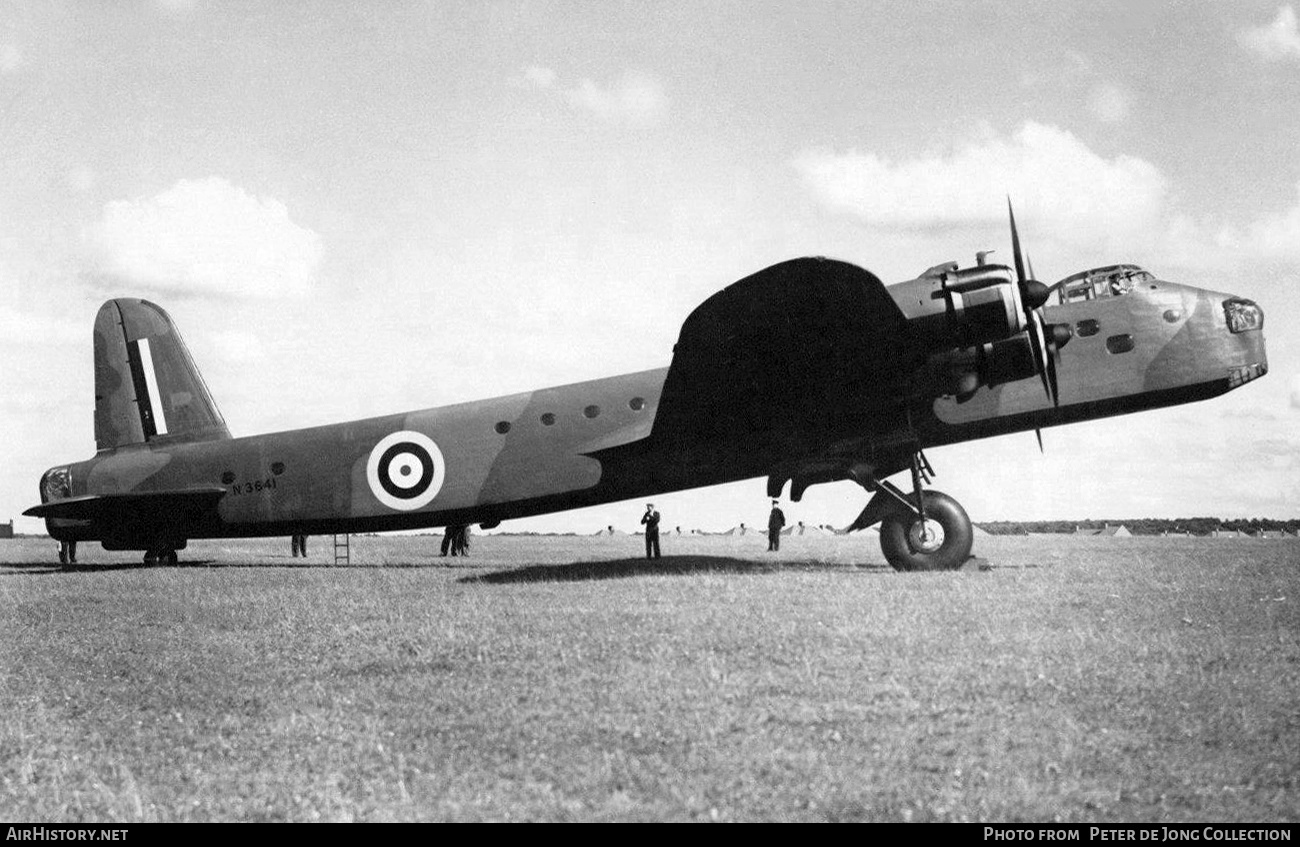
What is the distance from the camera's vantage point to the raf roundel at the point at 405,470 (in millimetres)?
15969

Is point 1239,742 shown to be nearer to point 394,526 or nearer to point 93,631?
point 93,631

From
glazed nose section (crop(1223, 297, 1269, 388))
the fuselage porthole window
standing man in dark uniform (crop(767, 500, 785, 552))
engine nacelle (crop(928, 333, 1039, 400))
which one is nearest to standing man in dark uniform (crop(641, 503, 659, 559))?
standing man in dark uniform (crop(767, 500, 785, 552))

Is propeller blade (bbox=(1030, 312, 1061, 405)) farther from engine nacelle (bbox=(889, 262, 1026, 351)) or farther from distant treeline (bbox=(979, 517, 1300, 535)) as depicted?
distant treeline (bbox=(979, 517, 1300, 535))

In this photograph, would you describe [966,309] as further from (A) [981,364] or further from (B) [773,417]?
(B) [773,417]

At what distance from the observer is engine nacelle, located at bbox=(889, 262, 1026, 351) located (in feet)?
39.4

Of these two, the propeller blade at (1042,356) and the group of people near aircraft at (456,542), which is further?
the group of people near aircraft at (456,542)

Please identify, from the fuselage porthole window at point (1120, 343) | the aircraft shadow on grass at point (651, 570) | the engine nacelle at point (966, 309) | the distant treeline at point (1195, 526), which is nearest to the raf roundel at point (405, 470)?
the aircraft shadow on grass at point (651, 570)

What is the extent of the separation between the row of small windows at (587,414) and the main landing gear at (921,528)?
13.2ft

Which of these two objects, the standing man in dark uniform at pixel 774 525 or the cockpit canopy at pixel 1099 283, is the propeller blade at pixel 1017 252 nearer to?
the cockpit canopy at pixel 1099 283

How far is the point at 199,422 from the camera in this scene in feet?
61.0

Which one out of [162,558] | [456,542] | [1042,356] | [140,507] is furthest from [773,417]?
[456,542]

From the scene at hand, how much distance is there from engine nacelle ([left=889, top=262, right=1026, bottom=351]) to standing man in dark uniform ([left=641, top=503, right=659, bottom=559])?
10.9 metres

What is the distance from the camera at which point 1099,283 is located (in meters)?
13.7
